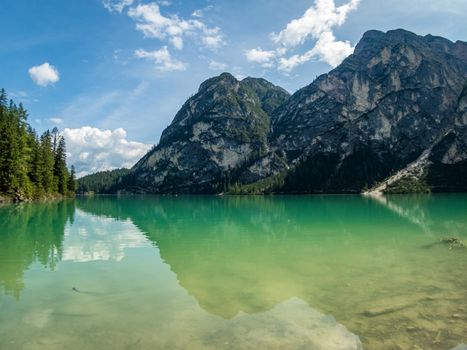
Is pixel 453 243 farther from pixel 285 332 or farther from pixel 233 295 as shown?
pixel 285 332

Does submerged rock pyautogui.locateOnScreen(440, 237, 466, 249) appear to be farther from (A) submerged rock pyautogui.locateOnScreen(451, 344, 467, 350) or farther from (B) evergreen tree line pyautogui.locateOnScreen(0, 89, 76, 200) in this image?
(B) evergreen tree line pyautogui.locateOnScreen(0, 89, 76, 200)

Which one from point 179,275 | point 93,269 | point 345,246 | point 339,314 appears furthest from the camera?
point 345,246

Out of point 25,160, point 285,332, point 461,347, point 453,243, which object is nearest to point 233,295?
point 285,332

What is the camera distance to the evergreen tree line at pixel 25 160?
89562 mm

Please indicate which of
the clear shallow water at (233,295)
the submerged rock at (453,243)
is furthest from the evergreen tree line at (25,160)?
the submerged rock at (453,243)

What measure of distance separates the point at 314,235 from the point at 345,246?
25.6 ft

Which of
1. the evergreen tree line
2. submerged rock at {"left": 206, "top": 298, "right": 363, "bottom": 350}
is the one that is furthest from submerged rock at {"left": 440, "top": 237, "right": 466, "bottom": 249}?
the evergreen tree line

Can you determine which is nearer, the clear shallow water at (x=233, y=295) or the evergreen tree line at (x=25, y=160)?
the clear shallow water at (x=233, y=295)

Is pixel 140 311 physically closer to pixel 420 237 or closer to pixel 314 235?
pixel 314 235

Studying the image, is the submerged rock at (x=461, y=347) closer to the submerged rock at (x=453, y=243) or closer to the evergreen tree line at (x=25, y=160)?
the submerged rock at (x=453, y=243)

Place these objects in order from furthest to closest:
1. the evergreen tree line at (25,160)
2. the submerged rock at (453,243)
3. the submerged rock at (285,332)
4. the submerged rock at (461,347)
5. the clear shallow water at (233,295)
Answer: the evergreen tree line at (25,160) → the submerged rock at (453,243) → the clear shallow water at (233,295) → the submerged rock at (285,332) → the submerged rock at (461,347)

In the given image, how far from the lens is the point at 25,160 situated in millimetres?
101000

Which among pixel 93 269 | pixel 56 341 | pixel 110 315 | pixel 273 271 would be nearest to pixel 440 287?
pixel 273 271

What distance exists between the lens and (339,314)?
14625mm
